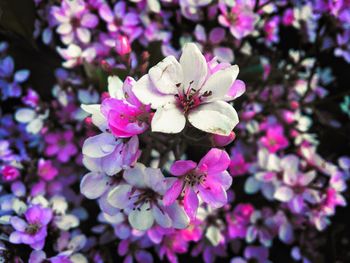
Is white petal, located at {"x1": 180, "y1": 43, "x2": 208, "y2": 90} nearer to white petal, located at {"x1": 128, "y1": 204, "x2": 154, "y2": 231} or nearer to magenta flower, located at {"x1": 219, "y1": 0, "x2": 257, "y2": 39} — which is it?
white petal, located at {"x1": 128, "y1": 204, "x2": 154, "y2": 231}

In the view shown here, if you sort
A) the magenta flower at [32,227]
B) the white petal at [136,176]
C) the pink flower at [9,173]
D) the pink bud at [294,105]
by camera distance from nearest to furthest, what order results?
1. the white petal at [136,176]
2. the magenta flower at [32,227]
3. the pink flower at [9,173]
4. the pink bud at [294,105]

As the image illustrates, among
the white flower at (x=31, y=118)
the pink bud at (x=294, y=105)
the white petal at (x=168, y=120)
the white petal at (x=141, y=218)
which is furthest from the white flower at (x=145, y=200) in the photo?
the pink bud at (x=294, y=105)

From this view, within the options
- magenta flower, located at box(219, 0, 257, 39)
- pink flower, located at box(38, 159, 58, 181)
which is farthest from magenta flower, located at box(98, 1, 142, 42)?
pink flower, located at box(38, 159, 58, 181)

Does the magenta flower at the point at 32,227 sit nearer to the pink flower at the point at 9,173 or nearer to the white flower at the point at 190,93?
the pink flower at the point at 9,173

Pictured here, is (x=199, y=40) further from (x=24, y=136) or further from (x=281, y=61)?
(x=24, y=136)

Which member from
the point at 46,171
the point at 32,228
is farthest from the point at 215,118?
the point at 46,171

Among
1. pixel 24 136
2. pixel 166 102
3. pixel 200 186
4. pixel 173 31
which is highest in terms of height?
pixel 166 102

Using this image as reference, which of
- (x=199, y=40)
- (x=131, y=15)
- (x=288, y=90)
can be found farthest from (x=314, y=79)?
(x=131, y=15)
